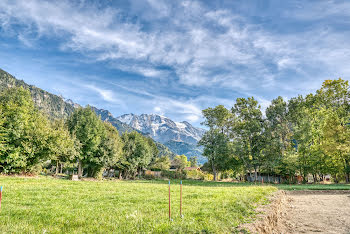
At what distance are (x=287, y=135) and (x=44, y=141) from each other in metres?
57.6

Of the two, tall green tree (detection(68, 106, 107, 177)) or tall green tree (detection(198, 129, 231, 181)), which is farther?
tall green tree (detection(198, 129, 231, 181))

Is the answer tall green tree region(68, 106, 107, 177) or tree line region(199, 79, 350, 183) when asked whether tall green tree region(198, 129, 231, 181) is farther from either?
tall green tree region(68, 106, 107, 177)

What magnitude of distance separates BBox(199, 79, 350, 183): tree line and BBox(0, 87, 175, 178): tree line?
23468 millimetres

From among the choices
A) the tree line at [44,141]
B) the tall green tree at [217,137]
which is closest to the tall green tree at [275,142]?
the tall green tree at [217,137]

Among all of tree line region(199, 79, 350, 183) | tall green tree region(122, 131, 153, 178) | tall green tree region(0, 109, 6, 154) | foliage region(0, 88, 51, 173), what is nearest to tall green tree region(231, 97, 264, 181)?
tree line region(199, 79, 350, 183)

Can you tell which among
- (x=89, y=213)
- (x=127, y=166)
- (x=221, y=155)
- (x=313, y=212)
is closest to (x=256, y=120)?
(x=221, y=155)

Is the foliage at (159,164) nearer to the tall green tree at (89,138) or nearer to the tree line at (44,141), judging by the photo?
the tree line at (44,141)

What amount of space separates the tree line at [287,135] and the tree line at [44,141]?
2347 centimetres

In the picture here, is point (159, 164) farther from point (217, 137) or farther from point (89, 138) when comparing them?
point (89, 138)

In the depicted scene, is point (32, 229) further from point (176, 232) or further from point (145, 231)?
point (176, 232)

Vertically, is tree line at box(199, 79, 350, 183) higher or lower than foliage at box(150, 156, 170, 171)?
higher

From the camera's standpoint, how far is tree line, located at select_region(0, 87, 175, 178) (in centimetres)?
2731

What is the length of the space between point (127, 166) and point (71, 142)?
20.6 metres

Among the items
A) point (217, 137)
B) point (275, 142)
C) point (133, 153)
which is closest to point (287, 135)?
point (275, 142)
